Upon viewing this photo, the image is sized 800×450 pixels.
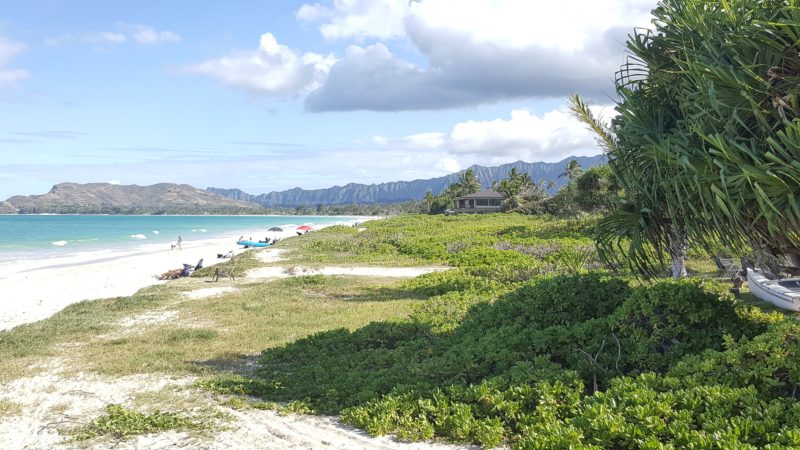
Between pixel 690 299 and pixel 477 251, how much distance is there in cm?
1909

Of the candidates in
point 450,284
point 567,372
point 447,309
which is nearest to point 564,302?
point 567,372

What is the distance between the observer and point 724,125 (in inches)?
253

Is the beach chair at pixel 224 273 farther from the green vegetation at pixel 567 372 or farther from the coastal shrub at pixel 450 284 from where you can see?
the green vegetation at pixel 567 372

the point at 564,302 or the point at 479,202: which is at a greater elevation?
the point at 479,202

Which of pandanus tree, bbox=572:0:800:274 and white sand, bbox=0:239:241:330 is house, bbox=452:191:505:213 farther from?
pandanus tree, bbox=572:0:800:274

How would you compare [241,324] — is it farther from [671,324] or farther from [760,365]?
[760,365]

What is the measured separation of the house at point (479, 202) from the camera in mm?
86188

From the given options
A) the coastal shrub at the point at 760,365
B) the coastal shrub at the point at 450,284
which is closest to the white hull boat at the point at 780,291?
the coastal shrub at the point at 760,365

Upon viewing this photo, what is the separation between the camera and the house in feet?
283

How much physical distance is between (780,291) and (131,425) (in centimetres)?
1148

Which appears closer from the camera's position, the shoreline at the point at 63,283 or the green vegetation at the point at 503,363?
the green vegetation at the point at 503,363

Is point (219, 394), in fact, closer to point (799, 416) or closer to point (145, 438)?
point (145, 438)

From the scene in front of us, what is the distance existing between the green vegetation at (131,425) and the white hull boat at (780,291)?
33.3ft

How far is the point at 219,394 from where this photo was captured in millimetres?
8570
